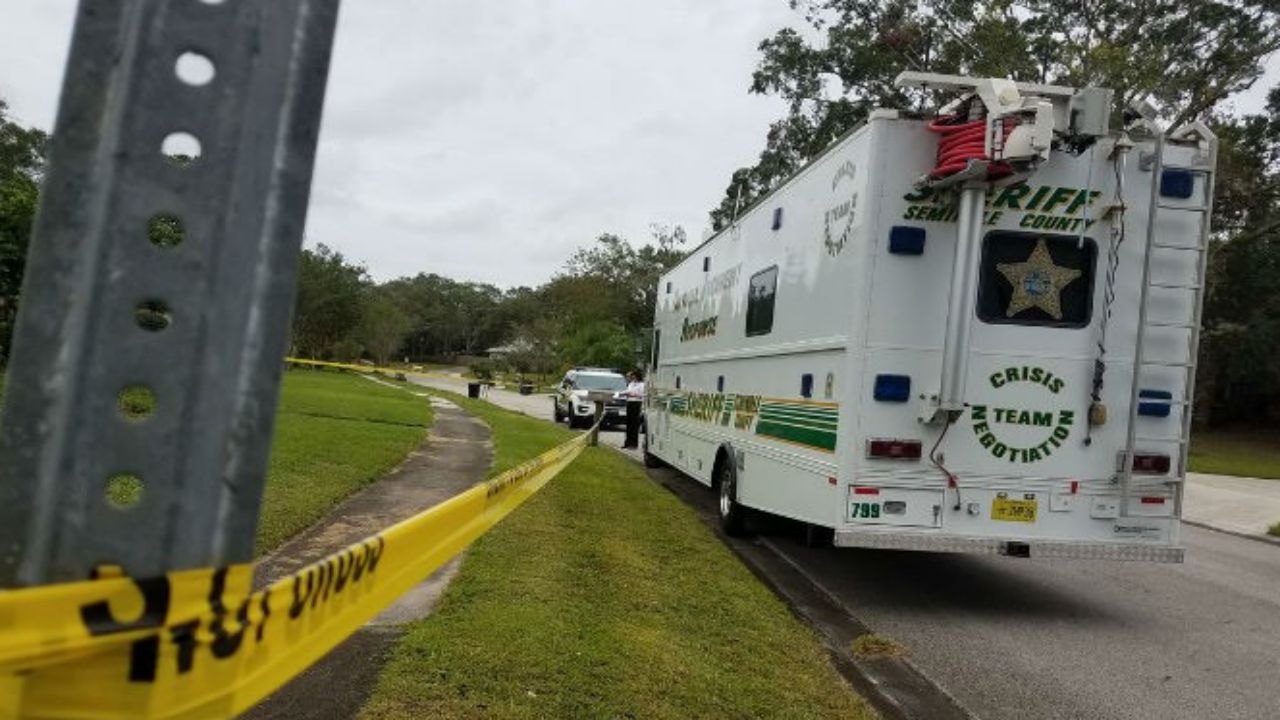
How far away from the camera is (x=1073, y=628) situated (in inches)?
282

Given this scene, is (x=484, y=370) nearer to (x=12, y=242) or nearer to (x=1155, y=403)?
(x=12, y=242)

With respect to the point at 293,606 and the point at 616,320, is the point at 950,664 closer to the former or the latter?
the point at 293,606

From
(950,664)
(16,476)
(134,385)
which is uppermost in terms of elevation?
(134,385)

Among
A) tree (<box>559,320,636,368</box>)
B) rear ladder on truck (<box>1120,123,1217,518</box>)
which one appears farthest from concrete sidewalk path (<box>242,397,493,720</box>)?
tree (<box>559,320,636,368</box>)

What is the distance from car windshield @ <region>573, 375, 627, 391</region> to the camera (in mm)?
27047

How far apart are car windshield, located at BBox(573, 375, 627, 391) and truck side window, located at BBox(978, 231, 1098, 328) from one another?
20223 mm

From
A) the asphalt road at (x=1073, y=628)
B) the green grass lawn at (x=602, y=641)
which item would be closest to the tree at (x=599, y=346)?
the asphalt road at (x=1073, y=628)

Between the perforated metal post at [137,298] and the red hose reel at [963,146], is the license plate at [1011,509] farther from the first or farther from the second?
the perforated metal post at [137,298]

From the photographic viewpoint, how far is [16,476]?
1.05 m

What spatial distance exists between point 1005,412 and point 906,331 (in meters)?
0.92

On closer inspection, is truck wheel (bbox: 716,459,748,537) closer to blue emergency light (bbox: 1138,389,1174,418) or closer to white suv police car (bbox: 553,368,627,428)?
blue emergency light (bbox: 1138,389,1174,418)

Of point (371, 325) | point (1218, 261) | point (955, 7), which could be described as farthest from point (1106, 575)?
point (371, 325)

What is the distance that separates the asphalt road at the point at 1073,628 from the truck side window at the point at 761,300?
2114 millimetres

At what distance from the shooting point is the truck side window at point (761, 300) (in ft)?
29.5
